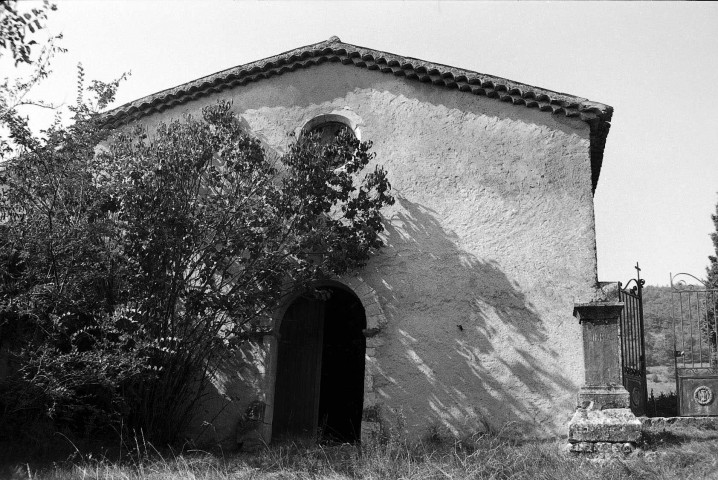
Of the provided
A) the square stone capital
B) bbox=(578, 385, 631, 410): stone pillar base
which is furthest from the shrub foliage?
bbox=(578, 385, 631, 410): stone pillar base

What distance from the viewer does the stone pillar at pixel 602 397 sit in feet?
22.7

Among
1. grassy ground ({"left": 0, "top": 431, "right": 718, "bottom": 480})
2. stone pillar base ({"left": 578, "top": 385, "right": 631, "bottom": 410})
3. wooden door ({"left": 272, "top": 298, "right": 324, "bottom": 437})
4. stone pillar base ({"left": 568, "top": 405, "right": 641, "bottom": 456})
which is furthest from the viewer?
wooden door ({"left": 272, "top": 298, "right": 324, "bottom": 437})

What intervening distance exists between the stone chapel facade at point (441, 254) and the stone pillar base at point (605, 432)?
1.43 metres

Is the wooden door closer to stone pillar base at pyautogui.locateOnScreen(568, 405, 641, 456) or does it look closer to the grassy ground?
the grassy ground

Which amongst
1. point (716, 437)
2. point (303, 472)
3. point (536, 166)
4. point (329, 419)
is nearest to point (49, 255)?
point (303, 472)

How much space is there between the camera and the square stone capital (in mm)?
7527

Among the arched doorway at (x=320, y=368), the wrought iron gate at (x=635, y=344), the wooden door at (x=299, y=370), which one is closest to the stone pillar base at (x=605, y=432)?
the wrought iron gate at (x=635, y=344)

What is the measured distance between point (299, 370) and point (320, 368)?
1.12 feet

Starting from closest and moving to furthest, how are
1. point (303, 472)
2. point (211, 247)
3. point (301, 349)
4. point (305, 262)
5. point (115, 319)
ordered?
point (303, 472), point (115, 319), point (211, 247), point (305, 262), point (301, 349)

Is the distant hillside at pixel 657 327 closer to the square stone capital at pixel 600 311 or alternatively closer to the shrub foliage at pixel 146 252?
the square stone capital at pixel 600 311

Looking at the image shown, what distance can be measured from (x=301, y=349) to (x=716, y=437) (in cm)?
573

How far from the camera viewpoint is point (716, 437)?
8039mm

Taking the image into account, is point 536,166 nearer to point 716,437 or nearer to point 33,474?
point 716,437

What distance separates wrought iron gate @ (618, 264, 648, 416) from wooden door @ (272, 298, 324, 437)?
4.51 m
